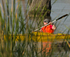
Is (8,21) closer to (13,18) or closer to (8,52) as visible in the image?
(13,18)

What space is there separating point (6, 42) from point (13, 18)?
0.30 metres

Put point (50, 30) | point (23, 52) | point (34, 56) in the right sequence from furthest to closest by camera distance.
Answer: point (50, 30) < point (34, 56) < point (23, 52)

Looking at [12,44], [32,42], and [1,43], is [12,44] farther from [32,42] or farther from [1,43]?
[32,42]

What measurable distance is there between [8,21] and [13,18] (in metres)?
0.10

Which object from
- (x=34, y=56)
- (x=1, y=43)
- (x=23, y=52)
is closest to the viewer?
(x=1, y=43)

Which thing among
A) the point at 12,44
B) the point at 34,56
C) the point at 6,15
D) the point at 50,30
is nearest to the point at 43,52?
the point at 34,56

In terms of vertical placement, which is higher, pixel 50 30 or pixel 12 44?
pixel 12 44

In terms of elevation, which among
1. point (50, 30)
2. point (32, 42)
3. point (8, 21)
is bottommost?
point (50, 30)

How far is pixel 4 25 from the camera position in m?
2.92

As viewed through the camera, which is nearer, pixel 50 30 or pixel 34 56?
pixel 34 56

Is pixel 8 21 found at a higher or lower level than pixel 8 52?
higher

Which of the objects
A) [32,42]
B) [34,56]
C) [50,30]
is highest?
[32,42]

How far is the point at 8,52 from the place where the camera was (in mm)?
2789

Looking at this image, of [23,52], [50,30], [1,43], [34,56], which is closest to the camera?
[1,43]
